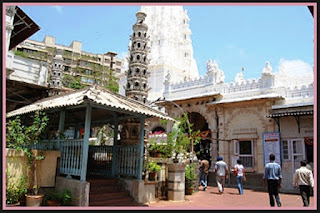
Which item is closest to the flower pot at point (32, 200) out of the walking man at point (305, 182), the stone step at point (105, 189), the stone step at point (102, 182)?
the stone step at point (105, 189)

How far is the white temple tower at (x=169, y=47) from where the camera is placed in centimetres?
2692

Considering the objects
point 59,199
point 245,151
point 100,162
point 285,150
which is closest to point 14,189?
point 59,199

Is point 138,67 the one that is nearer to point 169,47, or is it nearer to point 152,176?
point 152,176

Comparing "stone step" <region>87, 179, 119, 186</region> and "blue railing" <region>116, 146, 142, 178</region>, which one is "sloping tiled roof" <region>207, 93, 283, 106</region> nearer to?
"blue railing" <region>116, 146, 142, 178</region>

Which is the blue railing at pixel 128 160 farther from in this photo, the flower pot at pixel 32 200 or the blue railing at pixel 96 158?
the flower pot at pixel 32 200

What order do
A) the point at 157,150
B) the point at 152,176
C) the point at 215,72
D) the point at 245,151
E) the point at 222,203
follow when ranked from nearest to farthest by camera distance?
1. the point at 152,176
2. the point at 222,203
3. the point at 157,150
4. the point at 245,151
5. the point at 215,72

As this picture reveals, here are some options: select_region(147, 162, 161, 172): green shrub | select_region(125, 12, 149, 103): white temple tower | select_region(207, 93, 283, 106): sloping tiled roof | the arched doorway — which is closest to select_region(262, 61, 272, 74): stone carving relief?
select_region(207, 93, 283, 106): sloping tiled roof

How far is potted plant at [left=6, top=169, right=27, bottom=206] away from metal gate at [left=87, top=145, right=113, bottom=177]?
2735 millimetres

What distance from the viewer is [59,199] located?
6.87 m

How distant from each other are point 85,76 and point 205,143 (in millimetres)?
32168

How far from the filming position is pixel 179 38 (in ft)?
92.7

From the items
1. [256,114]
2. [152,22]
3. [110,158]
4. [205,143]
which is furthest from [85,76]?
[110,158]

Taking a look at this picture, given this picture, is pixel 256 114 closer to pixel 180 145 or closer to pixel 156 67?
pixel 180 145

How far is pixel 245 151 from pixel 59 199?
11.7 meters
